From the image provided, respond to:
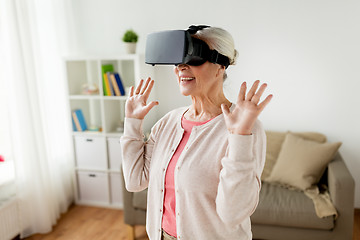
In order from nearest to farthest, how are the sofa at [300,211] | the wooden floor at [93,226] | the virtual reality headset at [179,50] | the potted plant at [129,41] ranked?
the virtual reality headset at [179,50] < the sofa at [300,211] < the wooden floor at [93,226] < the potted plant at [129,41]

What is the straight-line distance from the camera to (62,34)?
3277mm

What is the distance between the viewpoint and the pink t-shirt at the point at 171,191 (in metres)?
1.20

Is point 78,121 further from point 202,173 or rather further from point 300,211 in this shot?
point 202,173

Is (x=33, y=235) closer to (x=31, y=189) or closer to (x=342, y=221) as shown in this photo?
(x=31, y=189)

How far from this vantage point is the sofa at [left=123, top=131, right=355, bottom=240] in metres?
2.35

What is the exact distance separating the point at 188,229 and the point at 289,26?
2.39 metres

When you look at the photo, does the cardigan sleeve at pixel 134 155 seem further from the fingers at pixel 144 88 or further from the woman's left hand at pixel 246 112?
the woman's left hand at pixel 246 112

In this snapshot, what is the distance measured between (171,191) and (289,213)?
1.50 meters

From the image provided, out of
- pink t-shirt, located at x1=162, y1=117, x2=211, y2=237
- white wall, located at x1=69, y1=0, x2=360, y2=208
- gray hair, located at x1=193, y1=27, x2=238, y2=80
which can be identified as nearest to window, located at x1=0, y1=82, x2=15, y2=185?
white wall, located at x1=69, y1=0, x2=360, y2=208

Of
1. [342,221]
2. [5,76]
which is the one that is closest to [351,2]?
[342,221]

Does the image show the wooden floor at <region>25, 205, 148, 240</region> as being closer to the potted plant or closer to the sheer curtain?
the sheer curtain

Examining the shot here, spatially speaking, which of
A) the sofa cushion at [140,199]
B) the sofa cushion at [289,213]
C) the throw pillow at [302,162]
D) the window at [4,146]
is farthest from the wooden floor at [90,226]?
the throw pillow at [302,162]

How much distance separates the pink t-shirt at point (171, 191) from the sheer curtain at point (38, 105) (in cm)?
185

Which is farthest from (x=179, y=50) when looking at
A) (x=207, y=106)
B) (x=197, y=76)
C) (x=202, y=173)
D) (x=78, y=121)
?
(x=78, y=121)
